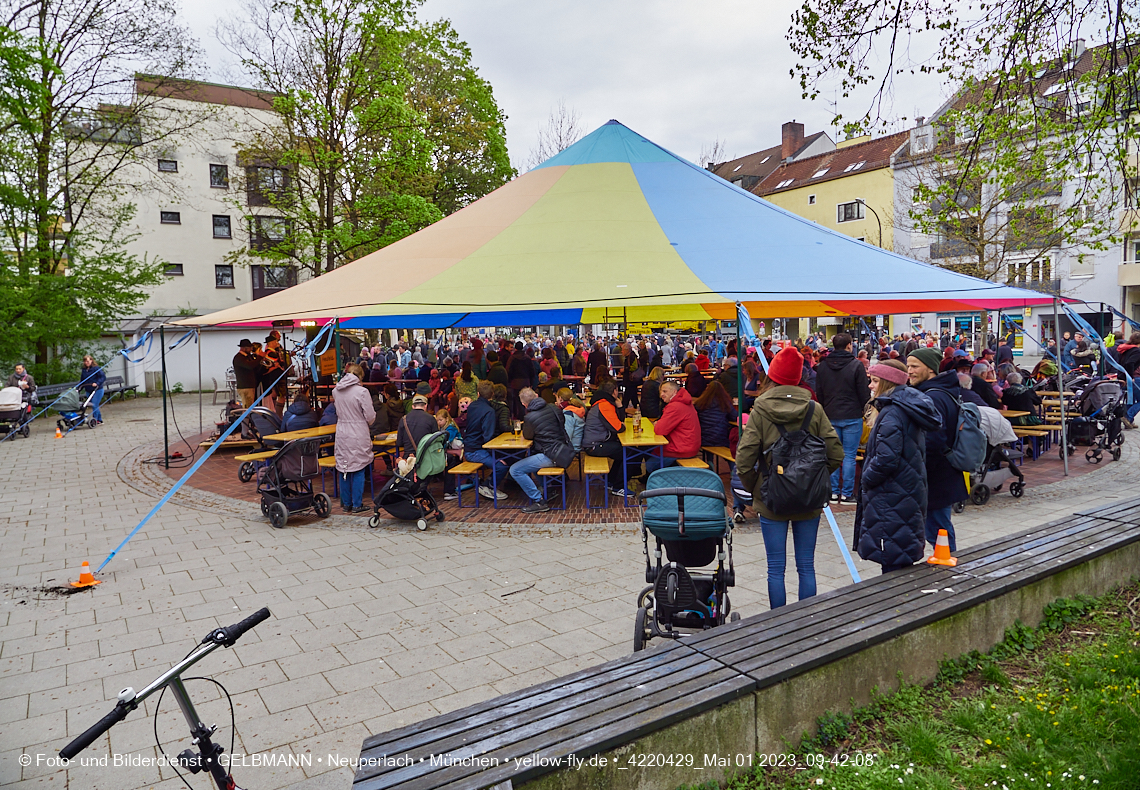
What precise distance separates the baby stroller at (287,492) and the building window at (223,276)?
29144 mm

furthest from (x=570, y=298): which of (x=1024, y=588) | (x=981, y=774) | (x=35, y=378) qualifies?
(x=35, y=378)

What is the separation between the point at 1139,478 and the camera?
915 cm

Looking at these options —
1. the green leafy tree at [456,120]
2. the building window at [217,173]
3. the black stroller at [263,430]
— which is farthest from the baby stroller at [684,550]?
the building window at [217,173]

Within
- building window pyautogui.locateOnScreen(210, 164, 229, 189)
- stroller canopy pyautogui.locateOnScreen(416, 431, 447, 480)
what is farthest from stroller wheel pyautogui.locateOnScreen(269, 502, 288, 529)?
building window pyautogui.locateOnScreen(210, 164, 229, 189)

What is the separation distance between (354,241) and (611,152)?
418 inches

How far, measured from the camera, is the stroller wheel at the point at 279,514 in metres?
7.87

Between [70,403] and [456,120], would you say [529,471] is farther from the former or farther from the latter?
[456,120]

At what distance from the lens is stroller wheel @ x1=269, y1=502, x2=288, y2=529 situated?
7.87 m

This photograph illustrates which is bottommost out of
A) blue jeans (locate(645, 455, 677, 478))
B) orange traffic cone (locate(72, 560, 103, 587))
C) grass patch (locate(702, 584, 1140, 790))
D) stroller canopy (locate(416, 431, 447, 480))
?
orange traffic cone (locate(72, 560, 103, 587))

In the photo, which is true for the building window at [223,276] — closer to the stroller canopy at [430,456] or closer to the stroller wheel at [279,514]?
the stroller wheel at [279,514]

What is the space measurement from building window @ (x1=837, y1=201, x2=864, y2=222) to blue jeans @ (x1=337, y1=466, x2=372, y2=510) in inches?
1625

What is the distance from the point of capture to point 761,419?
4.39 m

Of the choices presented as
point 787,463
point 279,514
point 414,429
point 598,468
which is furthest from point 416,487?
point 787,463

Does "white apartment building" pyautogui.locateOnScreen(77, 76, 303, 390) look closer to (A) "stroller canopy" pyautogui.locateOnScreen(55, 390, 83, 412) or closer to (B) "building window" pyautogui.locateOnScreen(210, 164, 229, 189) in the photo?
(B) "building window" pyautogui.locateOnScreen(210, 164, 229, 189)
